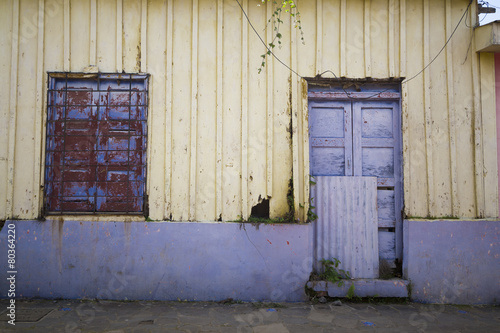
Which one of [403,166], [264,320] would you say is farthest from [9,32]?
[403,166]

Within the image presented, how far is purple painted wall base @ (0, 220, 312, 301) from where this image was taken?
4312mm

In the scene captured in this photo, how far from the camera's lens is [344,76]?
4.54m

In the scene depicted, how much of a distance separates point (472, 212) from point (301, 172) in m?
2.36

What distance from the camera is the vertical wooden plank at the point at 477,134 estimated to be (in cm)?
445

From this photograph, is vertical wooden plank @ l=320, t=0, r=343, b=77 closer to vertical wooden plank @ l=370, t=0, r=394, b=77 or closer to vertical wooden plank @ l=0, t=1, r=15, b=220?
vertical wooden plank @ l=370, t=0, r=394, b=77

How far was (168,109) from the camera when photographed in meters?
4.46

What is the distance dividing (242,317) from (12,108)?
4.03 m

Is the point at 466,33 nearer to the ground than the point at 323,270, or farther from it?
farther from it

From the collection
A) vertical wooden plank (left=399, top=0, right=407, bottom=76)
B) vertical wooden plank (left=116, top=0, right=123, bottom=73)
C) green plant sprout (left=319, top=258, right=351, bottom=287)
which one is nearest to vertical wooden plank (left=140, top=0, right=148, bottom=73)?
vertical wooden plank (left=116, top=0, right=123, bottom=73)

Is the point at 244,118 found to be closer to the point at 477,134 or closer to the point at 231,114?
the point at 231,114

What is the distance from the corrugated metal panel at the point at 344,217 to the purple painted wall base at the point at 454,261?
0.54 meters

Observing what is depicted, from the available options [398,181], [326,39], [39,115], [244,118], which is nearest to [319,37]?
[326,39]

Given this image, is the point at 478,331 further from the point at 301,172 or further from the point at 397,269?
the point at 301,172

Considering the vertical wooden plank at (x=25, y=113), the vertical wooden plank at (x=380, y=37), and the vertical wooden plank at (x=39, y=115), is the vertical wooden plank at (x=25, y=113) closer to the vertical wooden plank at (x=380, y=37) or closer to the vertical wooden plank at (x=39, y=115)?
the vertical wooden plank at (x=39, y=115)
